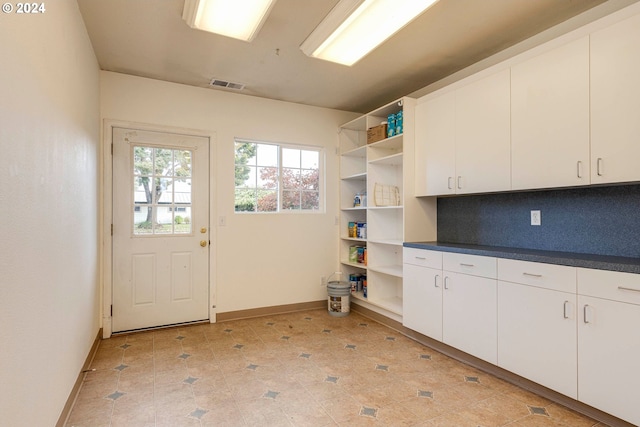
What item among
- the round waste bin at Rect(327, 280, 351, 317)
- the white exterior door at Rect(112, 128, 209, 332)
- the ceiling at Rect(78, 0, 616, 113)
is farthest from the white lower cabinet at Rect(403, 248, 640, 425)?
the white exterior door at Rect(112, 128, 209, 332)

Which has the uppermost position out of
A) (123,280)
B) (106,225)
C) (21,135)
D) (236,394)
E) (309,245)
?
(21,135)

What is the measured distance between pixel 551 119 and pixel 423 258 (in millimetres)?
1493

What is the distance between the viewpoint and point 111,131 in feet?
10.9

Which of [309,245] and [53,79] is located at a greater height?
[53,79]

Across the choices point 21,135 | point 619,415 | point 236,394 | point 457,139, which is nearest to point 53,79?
point 21,135

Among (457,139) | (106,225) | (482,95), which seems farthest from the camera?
(106,225)

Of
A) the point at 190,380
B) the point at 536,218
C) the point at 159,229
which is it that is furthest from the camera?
the point at 159,229

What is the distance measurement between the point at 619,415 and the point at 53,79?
3.59m

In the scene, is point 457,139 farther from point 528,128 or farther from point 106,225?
point 106,225

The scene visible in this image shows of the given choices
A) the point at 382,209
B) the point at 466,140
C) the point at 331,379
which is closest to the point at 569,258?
the point at 466,140

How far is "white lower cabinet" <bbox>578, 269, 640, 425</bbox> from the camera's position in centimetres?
178

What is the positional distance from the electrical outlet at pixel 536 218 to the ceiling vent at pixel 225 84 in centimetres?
314

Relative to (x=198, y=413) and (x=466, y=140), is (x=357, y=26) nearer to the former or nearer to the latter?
(x=466, y=140)

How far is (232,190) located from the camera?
388 cm
